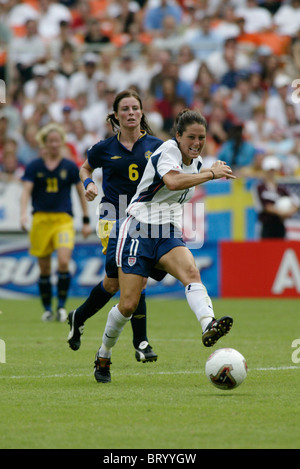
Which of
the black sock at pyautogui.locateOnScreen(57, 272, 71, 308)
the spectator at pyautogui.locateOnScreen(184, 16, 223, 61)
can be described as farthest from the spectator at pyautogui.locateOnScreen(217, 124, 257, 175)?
the black sock at pyautogui.locateOnScreen(57, 272, 71, 308)

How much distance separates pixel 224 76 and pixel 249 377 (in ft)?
41.9

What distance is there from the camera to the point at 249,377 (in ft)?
24.4

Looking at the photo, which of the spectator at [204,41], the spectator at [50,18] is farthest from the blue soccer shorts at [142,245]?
the spectator at [50,18]

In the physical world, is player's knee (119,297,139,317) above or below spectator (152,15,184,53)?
below

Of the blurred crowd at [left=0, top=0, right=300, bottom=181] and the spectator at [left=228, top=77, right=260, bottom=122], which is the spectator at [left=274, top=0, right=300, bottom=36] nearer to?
the blurred crowd at [left=0, top=0, right=300, bottom=181]

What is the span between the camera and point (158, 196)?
24.4 ft

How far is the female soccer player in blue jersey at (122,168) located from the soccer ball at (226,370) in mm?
1609

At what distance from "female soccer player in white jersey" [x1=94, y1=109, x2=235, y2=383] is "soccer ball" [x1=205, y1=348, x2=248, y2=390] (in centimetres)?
35

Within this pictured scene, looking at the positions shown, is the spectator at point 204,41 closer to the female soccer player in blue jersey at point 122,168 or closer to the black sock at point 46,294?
the black sock at point 46,294

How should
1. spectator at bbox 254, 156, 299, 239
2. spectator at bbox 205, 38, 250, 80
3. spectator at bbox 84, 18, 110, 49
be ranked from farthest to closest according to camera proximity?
spectator at bbox 84, 18, 110, 49 → spectator at bbox 205, 38, 250, 80 → spectator at bbox 254, 156, 299, 239

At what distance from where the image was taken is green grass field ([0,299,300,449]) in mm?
5125

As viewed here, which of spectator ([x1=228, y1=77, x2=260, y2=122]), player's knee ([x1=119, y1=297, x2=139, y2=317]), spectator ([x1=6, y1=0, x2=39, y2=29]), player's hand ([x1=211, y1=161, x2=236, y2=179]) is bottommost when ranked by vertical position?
player's knee ([x1=119, y1=297, x2=139, y2=317])

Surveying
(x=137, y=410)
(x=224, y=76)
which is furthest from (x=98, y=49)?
(x=137, y=410)
